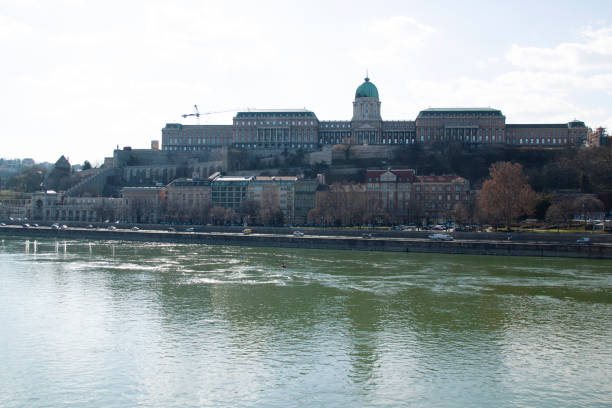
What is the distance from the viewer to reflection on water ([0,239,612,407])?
A: 12969 mm

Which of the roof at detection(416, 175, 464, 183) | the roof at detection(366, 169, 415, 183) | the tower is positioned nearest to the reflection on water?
the roof at detection(416, 175, 464, 183)

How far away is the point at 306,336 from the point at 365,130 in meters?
65.1

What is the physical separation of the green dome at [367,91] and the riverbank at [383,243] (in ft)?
135

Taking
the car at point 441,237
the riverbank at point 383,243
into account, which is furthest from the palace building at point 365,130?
the car at point 441,237

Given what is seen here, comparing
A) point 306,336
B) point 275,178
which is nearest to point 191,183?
point 275,178

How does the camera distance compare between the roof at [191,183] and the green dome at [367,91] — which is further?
the green dome at [367,91]

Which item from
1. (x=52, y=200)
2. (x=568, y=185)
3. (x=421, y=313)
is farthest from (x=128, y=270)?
(x=52, y=200)

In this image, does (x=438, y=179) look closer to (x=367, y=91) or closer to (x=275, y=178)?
(x=275, y=178)

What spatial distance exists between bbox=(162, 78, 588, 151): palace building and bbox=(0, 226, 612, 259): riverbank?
1332 inches

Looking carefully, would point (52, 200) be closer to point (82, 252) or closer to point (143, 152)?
point (143, 152)

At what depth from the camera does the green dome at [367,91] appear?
270 ft

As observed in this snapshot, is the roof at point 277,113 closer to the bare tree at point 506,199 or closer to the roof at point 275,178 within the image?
the roof at point 275,178

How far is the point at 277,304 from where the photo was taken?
68.5ft

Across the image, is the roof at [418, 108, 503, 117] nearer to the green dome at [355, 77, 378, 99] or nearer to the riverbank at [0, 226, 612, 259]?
the green dome at [355, 77, 378, 99]
